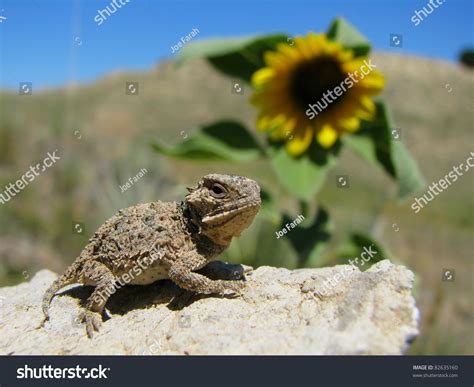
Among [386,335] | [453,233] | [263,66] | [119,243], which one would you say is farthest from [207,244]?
[453,233]

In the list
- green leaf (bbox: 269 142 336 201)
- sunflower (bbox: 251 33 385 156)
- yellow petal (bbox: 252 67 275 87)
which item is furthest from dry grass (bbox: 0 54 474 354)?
yellow petal (bbox: 252 67 275 87)

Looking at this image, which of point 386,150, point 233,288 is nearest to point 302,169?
point 386,150

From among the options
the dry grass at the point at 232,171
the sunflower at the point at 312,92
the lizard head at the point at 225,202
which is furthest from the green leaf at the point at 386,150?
the lizard head at the point at 225,202

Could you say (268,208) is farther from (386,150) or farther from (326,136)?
(386,150)

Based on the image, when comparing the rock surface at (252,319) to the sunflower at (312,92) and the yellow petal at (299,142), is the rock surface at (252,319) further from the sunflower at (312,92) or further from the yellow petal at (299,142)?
the sunflower at (312,92)

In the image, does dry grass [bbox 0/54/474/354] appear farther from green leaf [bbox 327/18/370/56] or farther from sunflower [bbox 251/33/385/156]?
green leaf [bbox 327/18/370/56]

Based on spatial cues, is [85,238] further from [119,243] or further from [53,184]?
[53,184]

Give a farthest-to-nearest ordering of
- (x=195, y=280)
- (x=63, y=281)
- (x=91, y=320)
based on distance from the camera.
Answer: (x=63, y=281) → (x=91, y=320) → (x=195, y=280)
